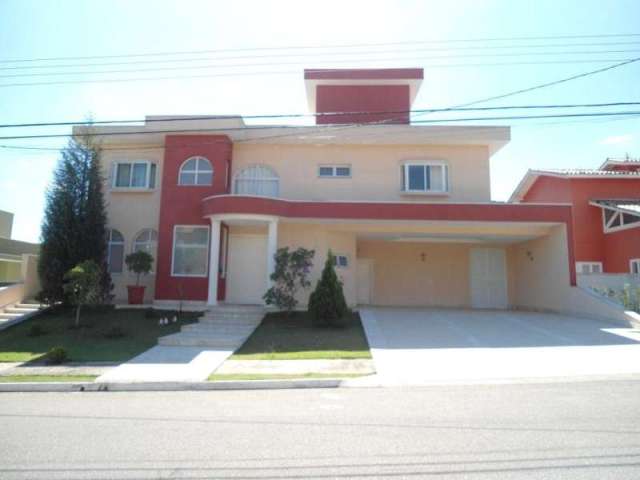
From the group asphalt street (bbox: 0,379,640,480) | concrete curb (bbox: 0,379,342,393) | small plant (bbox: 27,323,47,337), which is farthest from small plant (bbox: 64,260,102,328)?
asphalt street (bbox: 0,379,640,480)

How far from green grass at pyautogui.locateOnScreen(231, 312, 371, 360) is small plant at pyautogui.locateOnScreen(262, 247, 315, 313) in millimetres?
603

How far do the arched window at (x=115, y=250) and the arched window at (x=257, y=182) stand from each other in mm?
5124

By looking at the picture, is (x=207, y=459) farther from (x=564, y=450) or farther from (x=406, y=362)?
(x=406, y=362)

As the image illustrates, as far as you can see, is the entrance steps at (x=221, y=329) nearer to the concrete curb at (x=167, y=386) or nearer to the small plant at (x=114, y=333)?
the small plant at (x=114, y=333)

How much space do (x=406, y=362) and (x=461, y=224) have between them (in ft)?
26.9

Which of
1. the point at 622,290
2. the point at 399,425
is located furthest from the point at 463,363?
the point at 622,290

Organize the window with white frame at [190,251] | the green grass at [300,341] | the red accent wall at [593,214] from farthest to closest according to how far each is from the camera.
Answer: the red accent wall at [593,214] → the window with white frame at [190,251] → the green grass at [300,341]

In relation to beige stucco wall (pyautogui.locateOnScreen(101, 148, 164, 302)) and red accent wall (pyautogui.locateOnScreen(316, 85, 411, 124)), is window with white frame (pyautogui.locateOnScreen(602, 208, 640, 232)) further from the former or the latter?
beige stucco wall (pyautogui.locateOnScreen(101, 148, 164, 302))

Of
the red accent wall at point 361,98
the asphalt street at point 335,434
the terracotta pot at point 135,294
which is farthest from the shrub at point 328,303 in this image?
the red accent wall at point 361,98

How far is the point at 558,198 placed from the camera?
75.5 feet

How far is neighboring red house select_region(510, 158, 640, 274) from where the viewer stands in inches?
789

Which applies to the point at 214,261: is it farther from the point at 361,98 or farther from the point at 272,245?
the point at 361,98

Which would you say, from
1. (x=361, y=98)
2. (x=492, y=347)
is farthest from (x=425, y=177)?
(x=492, y=347)

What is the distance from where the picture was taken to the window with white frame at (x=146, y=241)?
17500mm
